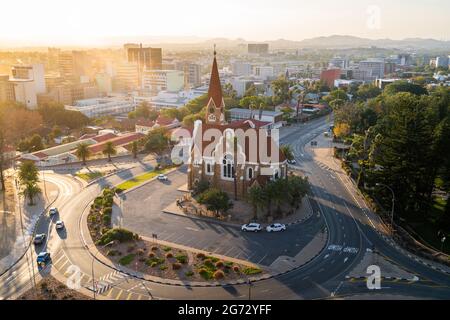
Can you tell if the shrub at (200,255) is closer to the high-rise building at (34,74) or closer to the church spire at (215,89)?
the church spire at (215,89)

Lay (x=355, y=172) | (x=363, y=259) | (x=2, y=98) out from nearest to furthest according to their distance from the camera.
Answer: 1. (x=363, y=259)
2. (x=355, y=172)
3. (x=2, y=98)

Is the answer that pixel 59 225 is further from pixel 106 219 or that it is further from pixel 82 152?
pixel 82 152

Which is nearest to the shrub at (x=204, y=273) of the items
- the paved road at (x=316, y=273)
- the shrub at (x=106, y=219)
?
the paved road at (x=316, y=273)

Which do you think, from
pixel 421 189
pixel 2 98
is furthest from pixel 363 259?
pixel 2 98

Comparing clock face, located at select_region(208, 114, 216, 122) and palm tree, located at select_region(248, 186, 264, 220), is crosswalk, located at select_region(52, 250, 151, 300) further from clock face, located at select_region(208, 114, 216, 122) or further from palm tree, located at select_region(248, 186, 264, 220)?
clock face, located at select_region(208, 114, 216, 122)
